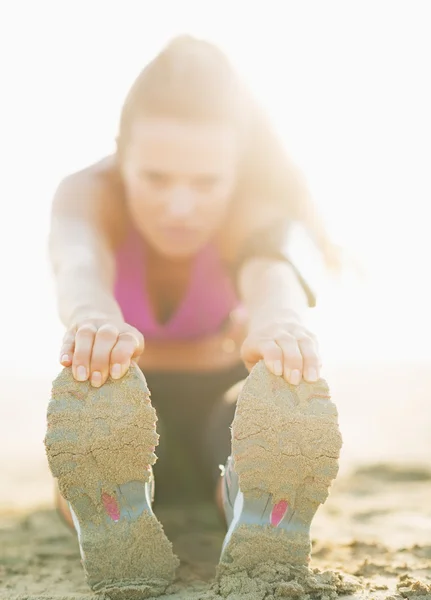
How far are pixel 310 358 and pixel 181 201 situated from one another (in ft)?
2.40

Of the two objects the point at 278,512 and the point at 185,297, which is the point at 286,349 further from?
the point at 185,297

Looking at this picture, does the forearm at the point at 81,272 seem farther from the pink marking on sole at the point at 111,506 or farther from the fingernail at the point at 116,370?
the pink marking on sole at the point at 111,506

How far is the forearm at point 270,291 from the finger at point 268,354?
3.0 inches

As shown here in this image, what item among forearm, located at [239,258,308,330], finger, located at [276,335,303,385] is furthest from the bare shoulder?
finger, located at [276,335,303,385]

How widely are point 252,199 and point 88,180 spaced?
54cm

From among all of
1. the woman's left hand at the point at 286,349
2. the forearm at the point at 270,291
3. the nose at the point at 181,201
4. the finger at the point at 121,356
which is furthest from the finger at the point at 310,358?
the nose at the point at 181,201

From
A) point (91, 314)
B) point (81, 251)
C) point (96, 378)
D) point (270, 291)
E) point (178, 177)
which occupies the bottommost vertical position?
point (96, 378)

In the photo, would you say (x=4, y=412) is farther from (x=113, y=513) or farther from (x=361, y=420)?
(x=113, y=513)

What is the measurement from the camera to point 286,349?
4.60 ft

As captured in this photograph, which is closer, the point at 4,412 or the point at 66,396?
the point at 66,396

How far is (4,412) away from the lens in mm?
5973

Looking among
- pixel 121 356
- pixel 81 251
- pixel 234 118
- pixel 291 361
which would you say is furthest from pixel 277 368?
pixel 234 118

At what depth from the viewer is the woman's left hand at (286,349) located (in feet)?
4.52

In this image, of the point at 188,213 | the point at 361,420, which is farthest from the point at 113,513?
the point at 361,420
